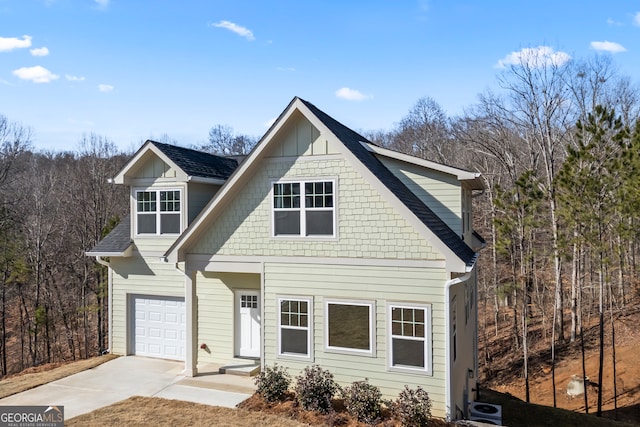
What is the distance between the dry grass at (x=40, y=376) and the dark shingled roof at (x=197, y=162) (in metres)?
6.72

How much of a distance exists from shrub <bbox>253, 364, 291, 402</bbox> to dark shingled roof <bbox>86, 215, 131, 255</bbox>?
6.96 meters

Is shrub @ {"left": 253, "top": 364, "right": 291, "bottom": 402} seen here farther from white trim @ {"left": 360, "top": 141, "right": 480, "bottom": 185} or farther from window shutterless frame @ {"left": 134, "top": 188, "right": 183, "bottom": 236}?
white trim @ {"left": 360, "top": 141, "right": 480, "bottom": 185}

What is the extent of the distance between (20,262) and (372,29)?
2051cm

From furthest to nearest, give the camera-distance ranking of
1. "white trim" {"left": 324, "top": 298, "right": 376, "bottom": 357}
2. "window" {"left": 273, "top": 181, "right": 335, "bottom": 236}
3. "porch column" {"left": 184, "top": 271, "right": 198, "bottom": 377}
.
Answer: "porch column" {"left": 184, "top": 271, "right": 198, "bottom": 377}, "window" {"left": 273, "top": 181, "right": 335, "bottom": 236}, "white trim" {"left": 324, "top": 298, "right": 376, "bottom": 357}

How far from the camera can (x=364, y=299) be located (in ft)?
32.7

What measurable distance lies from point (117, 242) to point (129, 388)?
5.22 meters

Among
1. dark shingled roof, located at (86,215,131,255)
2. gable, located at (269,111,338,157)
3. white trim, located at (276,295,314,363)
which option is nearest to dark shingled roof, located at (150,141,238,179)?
dark shingled roof, located at (86,215,131,255)

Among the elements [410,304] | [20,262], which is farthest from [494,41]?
[20,262]

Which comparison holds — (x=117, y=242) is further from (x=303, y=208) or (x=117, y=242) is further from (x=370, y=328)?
(x=370, y=328)

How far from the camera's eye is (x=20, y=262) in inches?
840

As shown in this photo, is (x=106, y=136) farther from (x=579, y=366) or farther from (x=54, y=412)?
(x=579, y=366)

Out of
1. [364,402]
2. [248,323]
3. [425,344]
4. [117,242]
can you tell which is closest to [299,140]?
[425,344]

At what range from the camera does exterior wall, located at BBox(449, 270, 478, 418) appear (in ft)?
32.3

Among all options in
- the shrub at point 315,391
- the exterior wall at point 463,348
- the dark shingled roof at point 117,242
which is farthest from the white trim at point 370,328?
the dark shingled roof at point 117,242
